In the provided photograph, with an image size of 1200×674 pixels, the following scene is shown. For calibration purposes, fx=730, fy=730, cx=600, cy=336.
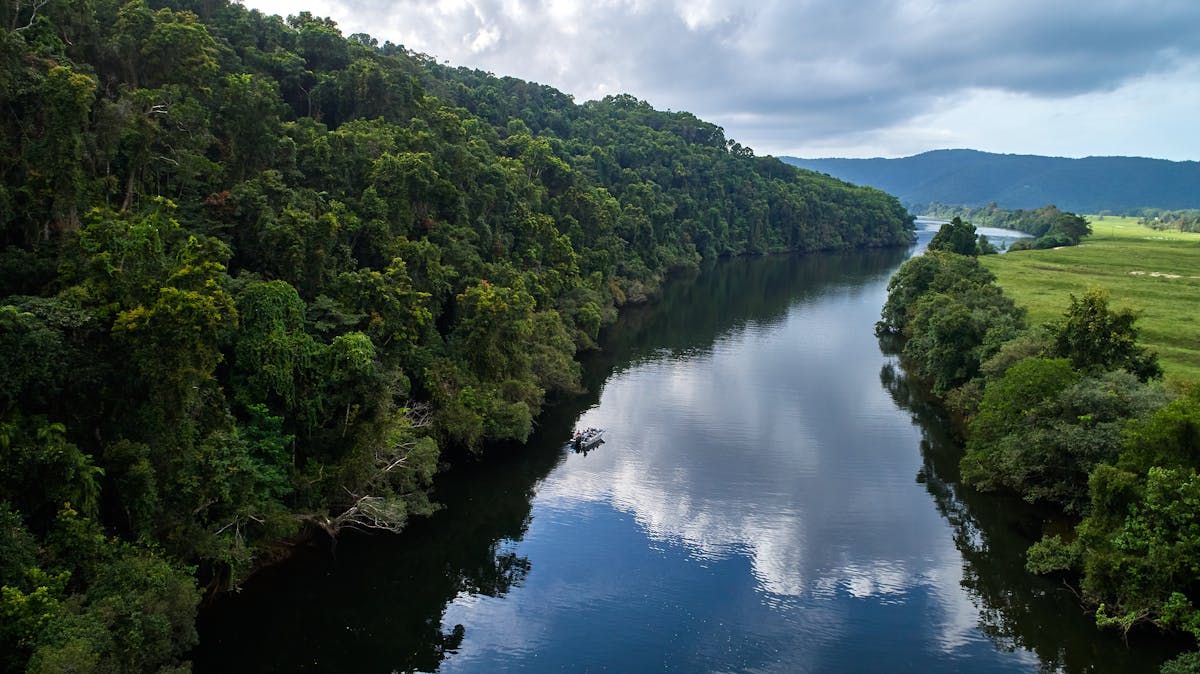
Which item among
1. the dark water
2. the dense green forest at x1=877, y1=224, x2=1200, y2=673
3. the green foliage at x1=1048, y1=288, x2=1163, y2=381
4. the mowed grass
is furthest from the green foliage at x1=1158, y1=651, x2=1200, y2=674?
the mowed grass

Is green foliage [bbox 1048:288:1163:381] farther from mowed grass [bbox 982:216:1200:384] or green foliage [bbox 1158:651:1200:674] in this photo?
green foliage [bbox 1158:651:1200:674]

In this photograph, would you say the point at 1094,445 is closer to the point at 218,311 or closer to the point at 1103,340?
the point at 1103,340

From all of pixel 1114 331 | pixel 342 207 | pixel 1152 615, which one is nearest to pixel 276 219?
pixel 342 207

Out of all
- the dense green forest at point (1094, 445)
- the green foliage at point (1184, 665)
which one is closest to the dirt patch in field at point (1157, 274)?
the dense green forest at point (1094, 445)

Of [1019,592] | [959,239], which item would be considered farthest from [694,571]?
[959,239]

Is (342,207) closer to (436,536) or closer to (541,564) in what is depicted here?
(436,536)

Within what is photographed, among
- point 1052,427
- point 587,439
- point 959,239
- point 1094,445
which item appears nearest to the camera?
point 1094,445

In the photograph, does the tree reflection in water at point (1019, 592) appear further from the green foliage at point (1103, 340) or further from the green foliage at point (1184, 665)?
the green foliage at point (1103, 340)
